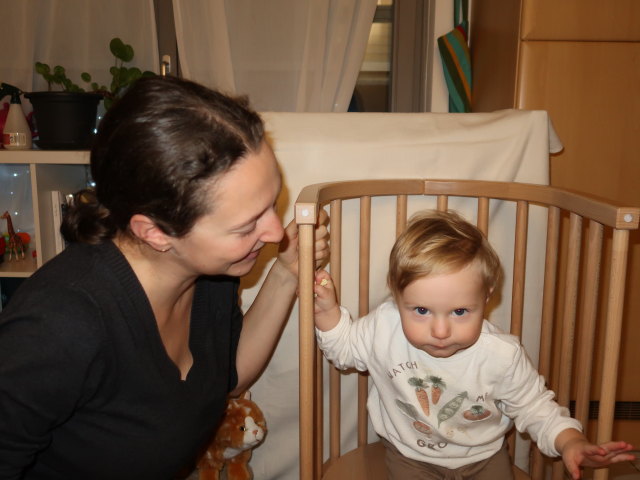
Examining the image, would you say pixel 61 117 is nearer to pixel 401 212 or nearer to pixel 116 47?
pixel 116 47

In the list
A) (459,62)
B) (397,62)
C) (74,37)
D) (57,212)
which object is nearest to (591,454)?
(459,62)

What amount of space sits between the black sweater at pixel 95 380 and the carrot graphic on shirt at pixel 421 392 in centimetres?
34

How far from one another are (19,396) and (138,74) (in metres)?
1.28

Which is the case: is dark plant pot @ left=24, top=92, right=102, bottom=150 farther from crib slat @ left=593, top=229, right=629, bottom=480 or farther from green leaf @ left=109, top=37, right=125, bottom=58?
crib slat @ left=593, top=229, right=629, bottom=480

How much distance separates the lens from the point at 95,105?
66.3 inches

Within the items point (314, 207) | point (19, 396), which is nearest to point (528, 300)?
point (314, 207)

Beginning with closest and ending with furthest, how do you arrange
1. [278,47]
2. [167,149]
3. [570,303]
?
[167,149], [570,303], [278,47]

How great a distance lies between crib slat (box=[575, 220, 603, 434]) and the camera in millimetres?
871

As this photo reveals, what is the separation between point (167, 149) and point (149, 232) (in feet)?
0.44

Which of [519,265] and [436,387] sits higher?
[519,265]

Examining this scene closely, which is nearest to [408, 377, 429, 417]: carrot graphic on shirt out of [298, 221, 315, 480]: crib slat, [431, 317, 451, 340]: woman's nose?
[431, 317, 451, 340]: woman's nose

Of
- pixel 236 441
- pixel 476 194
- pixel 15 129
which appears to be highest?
pixel 15 129

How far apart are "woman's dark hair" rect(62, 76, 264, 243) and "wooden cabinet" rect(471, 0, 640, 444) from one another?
2.87ft

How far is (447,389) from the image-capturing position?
987 mm
